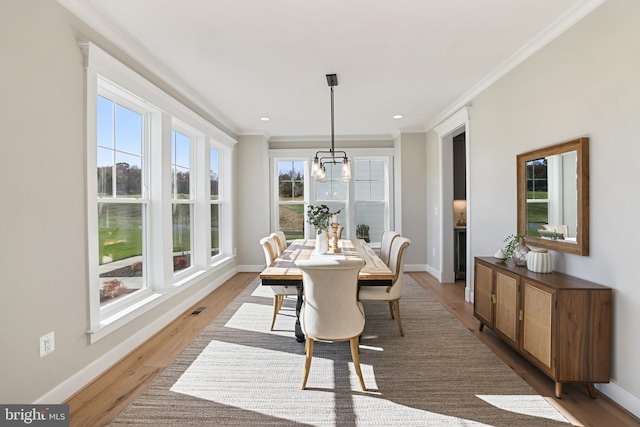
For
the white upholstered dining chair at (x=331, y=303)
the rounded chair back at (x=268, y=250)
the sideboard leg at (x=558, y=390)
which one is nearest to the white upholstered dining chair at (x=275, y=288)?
the rounded chair back at (x=268, y=250)

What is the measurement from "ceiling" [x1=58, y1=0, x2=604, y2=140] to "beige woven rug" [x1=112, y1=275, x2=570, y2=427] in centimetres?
255

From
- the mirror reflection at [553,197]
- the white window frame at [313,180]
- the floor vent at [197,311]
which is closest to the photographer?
the mirror reflection at [553,197]

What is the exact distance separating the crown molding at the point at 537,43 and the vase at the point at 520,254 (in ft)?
5.30

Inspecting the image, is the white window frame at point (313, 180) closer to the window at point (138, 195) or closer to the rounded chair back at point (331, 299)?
the window at point (138, 195)

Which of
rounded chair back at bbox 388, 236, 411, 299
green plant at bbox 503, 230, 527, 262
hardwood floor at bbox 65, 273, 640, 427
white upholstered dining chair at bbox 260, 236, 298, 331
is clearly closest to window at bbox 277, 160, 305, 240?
hardwood floor at bbox 65, 273, 640, 427

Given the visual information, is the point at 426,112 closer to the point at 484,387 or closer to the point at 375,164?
the point at 375,164

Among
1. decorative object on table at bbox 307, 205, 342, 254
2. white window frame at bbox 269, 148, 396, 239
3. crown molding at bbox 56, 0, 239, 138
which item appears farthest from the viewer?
white window frame at bbox 269, 148, 396, 239

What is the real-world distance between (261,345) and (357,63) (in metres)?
2.71

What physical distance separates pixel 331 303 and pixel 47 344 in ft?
5.61

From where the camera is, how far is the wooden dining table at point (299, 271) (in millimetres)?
2541

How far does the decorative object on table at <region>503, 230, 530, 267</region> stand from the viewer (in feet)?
9.10

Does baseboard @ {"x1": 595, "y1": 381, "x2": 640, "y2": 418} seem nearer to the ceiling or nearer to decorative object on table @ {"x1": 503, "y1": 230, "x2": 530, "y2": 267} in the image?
decorative object on table @ {"x1": 503, "y1": 230, "x2": 530, "y2": 267}

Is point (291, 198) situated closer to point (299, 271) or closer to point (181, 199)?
point (181, 199)

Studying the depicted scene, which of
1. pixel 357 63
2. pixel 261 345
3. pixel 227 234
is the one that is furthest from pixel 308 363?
pixel 227 234
